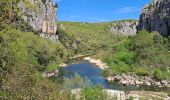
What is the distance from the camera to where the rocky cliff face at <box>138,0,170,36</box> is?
6009 inches

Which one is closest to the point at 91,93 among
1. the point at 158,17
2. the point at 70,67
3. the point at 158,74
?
the point at 158,74

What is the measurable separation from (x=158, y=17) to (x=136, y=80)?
67.1m

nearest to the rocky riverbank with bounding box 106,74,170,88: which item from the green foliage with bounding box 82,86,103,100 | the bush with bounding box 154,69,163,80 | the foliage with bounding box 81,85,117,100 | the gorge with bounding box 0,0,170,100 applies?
the gorge with bounding box 0,0,170,100

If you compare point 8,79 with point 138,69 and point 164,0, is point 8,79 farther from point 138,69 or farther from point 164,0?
point 164,0

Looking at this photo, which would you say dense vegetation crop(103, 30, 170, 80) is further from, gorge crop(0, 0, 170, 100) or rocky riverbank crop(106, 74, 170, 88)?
rocky riverbank crop(106, 74, 170, 88)

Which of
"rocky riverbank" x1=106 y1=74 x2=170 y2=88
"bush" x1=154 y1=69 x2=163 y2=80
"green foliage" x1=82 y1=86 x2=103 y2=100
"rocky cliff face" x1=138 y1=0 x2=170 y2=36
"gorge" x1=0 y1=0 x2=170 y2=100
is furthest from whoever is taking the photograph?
"rocky cliff face" x1=138 y1=0 x2=170 y2=36

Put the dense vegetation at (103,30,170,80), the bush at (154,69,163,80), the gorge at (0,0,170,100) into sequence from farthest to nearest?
the dense vegetation at (103,30,170,80), the bush at (154,69,163,80), the gorge at (0,0,170,100)

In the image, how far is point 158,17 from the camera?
163 m

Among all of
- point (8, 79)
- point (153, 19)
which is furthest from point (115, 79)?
point (8, 79)

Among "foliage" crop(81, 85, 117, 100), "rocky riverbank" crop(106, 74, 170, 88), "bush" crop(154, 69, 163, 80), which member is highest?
"foliage" crop(81, 85, 117, 100)

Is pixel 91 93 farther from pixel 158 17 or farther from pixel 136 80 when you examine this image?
pixel 158 17

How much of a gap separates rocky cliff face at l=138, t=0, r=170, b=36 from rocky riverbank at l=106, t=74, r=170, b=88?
51.4 metres

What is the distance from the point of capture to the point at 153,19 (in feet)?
563

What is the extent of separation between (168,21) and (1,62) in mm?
134172
